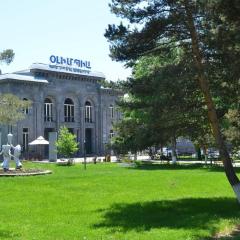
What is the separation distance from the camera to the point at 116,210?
1562 centimetres

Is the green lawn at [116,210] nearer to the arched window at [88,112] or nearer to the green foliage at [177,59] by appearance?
the green foliage at [177,59]

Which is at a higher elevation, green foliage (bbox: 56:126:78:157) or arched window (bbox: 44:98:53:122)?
arched window (bbox: 44:98:53:122)

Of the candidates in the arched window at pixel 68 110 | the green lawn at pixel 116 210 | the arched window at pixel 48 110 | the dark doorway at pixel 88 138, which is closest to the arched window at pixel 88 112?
the dark doorway at pixel 88 138

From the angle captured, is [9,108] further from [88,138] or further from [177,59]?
[88,138]

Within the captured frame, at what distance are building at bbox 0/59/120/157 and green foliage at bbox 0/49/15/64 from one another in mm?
36258

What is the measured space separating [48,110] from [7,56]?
4575 centimetres

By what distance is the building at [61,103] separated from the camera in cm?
6431

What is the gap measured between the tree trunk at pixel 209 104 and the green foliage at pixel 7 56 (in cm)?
982

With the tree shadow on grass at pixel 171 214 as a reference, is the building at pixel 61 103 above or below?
above

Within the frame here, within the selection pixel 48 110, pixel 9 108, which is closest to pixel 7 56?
pixel 9 108

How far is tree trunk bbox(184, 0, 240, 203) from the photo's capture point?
15.3 m

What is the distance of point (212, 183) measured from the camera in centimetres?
2428

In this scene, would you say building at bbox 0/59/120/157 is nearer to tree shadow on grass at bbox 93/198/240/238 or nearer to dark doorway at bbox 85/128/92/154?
dark doorway at bbox 85/128/92/154

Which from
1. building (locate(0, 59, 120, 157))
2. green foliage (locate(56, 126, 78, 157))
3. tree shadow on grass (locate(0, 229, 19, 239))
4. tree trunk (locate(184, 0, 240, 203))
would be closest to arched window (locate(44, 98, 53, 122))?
building (locate(0, 59, 120, 157))
